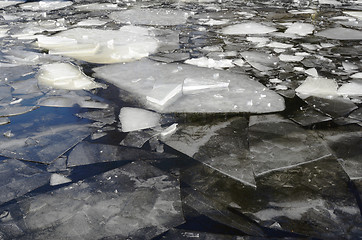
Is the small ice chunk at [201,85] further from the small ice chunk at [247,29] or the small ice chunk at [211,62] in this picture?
the small ice chunk at [247,29]

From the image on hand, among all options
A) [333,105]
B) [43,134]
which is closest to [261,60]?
[333,105]

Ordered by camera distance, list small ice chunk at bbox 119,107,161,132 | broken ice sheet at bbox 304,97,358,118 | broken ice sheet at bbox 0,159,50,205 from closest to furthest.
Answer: broken ice sheet at bbox 0,159,50,205, small ice chunk at bbox 119,107,161,132, broken ice sheet at bbox 304,97,358,118

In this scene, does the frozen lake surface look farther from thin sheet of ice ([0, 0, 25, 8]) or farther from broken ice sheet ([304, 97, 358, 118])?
thin sheet of ice ([0, 0, 25, 8])

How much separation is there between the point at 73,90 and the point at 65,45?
1.59 m

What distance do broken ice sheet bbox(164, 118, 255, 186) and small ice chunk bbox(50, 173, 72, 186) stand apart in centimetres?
65

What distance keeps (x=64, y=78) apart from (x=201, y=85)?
4.29ft

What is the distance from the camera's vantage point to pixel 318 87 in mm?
3033

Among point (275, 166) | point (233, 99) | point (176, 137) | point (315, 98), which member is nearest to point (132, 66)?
point (233, 99)

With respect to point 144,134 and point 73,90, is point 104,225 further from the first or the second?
point 73,90

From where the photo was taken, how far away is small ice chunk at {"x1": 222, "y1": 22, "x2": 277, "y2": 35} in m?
4.90

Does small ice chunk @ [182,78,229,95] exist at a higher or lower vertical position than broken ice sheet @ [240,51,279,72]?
higher

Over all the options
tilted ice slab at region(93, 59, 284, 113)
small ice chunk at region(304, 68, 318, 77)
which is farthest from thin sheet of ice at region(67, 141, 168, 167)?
small ice chunk at region(304, 68, 318, 77)

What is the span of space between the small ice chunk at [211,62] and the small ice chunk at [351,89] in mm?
1083

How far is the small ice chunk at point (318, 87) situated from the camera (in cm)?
292
